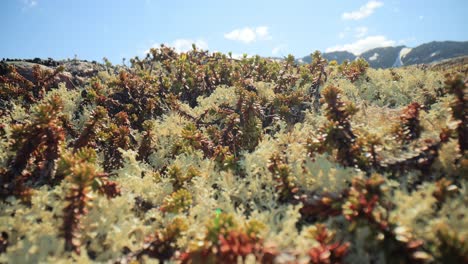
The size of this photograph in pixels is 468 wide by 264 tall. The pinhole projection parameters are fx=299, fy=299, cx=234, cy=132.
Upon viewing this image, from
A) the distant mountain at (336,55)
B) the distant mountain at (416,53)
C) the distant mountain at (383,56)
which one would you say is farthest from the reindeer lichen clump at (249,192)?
the distant mountain at (336,55)

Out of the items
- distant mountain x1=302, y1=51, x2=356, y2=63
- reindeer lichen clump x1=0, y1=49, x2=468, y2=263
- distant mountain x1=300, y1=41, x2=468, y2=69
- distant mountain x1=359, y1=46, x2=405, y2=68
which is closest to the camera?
reindeer lichen clump x1=0, y1=49, x2=468, y2=263

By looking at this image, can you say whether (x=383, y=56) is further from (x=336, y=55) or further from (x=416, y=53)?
(x=336, y=55)

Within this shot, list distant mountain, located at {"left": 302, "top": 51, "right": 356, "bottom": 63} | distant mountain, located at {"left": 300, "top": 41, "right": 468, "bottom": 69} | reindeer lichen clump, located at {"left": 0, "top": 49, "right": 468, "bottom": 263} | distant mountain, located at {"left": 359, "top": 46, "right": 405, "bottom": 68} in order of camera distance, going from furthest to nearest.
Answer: distant mountain, located at {"left": 302, "top": 51, "right": 356, "bottom": 63} < distant mountain, located at {"left": 359, "top": 46, "right": 405, "bottom": 68} < distant mountain, located at {"left": 300, "top": 41, "right": 468, "bottom": 69} < reindeer lichen clump, located at {"left": 0, "top": 49, "right": 468, "bottom": 263}

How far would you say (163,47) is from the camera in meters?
16.3

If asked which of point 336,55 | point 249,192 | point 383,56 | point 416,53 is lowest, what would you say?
point 249,192

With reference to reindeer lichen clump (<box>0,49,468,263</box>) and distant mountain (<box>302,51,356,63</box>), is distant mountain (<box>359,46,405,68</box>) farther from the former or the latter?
reindeer lichen clump (<box>0,49,468,263</box>)

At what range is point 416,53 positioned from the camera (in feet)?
435

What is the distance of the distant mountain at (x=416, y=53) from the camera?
12181 centimetres

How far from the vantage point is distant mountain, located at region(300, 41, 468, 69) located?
400ft

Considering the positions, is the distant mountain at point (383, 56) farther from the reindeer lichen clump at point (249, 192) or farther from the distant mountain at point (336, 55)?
the reindeer lichen clump at point (249, 192)

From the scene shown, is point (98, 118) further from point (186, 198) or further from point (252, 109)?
point (252, 109)

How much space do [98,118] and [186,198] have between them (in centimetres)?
295

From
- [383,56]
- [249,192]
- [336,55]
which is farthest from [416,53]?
[249,192]

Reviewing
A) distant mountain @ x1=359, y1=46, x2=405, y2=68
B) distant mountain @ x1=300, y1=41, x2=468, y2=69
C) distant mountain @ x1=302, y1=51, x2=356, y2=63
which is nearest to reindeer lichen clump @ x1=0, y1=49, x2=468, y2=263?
distant mountain @ x1=300, y1=41, x2=468, y2=69
